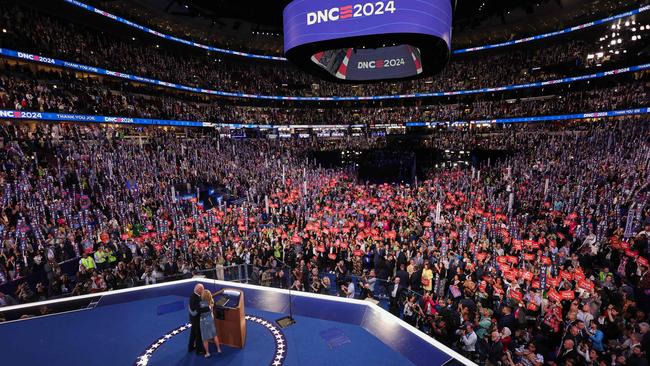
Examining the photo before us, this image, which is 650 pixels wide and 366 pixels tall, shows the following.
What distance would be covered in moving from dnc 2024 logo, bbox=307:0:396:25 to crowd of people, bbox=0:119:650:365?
5.85m

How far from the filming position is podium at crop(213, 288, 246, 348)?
6.21 metres

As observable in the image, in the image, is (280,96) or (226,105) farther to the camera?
(280,96)

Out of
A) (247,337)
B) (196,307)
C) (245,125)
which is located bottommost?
(247,337)

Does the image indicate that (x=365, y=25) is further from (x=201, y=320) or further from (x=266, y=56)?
(x=266, y=56)

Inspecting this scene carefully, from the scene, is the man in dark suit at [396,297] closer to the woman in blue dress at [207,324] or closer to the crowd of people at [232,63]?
the woman in blue dress at [207,324]

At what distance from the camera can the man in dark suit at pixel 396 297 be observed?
31.3 feet

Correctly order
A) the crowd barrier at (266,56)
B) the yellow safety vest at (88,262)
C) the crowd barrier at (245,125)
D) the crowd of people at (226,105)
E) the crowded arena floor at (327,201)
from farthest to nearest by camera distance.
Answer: the crowd barrier at (266,56) → the crowd of people at (226,105) → the crowd barrier at (245,125) → the yellow safety vest at (88,262) → the crowded arena floor at (327,201)

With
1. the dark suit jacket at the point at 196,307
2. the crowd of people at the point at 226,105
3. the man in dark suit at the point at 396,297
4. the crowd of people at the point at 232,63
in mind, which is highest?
the crowd of people at the point at 232,63

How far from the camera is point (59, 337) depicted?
21.9 ft

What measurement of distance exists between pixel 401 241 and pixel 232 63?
131ft

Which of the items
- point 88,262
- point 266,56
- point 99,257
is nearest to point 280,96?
point 266,56

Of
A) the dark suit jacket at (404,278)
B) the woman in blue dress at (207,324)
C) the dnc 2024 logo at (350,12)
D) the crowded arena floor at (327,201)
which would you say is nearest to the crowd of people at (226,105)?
the crowded arena floor at (327,201)

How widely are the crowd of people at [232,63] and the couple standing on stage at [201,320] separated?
24.3 metres

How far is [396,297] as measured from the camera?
964cm
